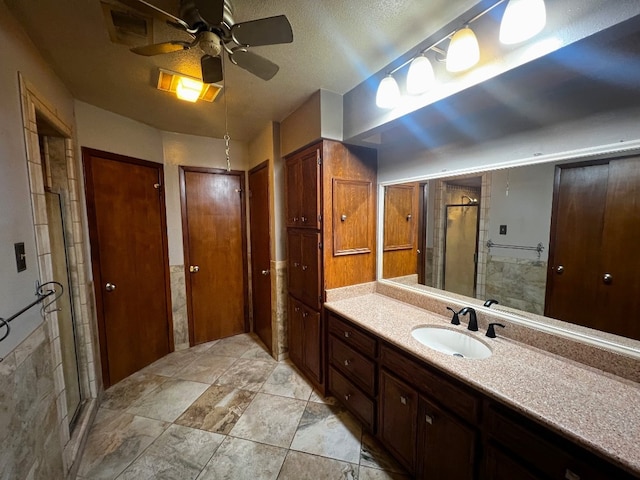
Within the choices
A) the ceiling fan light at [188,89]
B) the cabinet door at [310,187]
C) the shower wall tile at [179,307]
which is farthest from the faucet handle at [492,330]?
the shower wall tile at [179,307]

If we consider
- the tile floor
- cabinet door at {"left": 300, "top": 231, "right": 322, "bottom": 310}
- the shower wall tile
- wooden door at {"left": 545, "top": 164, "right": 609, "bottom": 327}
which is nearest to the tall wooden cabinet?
cabinet door at {"left": 300, "top": 231, "right": 322, "bottom": 310}

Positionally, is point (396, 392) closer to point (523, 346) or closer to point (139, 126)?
point (523, 346)

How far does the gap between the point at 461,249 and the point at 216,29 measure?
→ 1.91 meters

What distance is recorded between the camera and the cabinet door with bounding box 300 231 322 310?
2.06m

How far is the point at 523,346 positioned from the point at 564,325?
212mm

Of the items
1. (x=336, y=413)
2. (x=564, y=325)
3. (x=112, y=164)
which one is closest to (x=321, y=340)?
(x=336, y=413)

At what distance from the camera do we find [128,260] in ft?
7.88

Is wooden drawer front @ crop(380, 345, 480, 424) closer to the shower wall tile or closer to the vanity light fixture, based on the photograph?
the vanity light fixture

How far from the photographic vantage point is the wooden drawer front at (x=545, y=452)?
77cm

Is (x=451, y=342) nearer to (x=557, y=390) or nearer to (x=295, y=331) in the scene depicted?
(x=557, y=390)

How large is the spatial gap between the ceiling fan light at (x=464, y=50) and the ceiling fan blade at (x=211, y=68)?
1.11 meters

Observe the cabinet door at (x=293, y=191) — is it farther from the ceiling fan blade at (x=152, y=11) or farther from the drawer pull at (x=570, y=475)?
the drawer pull at (x=570, y=475)

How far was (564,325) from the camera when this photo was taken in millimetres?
1258

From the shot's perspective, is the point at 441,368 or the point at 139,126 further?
the point at 139,126
